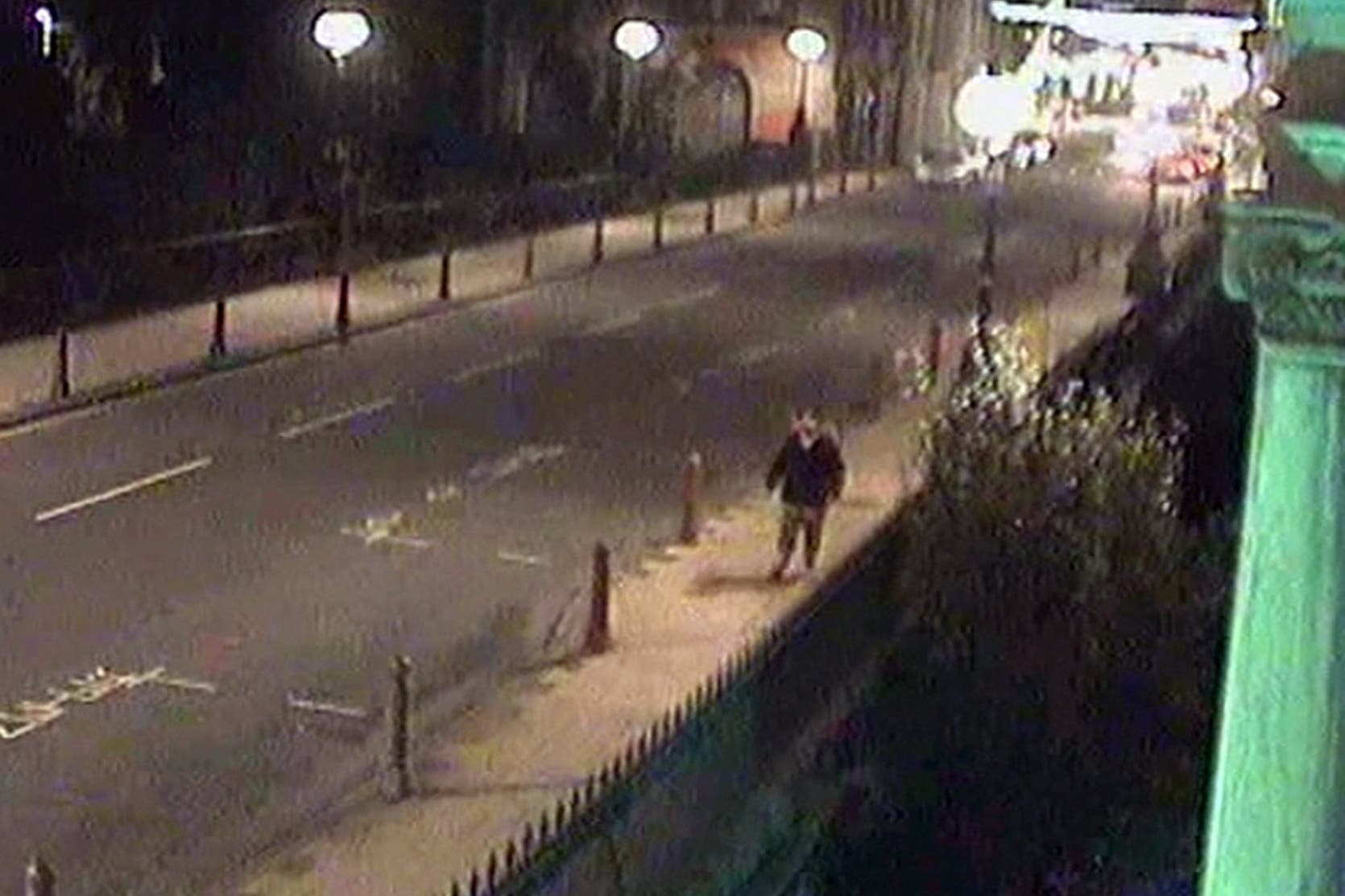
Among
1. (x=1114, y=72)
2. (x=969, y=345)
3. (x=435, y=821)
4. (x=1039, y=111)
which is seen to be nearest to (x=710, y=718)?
(x=435, y=821)

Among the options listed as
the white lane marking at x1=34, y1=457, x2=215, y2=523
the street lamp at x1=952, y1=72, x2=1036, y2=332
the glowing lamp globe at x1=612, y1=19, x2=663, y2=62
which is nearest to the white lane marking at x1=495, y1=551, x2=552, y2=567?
the white lane marking at x1=34, y1=457, x2=215, y2=523

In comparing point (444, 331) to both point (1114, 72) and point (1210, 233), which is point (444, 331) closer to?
point (1210, 233)

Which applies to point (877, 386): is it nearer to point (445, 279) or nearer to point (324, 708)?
point (445, 279)

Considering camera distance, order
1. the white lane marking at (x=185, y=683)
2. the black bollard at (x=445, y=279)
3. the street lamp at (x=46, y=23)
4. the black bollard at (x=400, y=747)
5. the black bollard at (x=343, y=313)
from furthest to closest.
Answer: the street lamp at (x=46, y=23) → the black bollard at (x=445, y=279) → the black bollard at (x=343, y=313) → the white lane marking at (x=185, y=683) → the black bollard at (x=400, y=747)

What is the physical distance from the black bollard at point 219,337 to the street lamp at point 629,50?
2656 centimetres

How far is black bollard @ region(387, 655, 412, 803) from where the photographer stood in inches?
539

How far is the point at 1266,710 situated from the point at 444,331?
27.0 meters

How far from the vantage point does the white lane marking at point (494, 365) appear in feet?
97.8

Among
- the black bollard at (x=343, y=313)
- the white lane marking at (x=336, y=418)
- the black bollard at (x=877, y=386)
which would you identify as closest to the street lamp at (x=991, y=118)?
the black bollard at (x=877, y=386)

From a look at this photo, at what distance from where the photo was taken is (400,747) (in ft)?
44.9

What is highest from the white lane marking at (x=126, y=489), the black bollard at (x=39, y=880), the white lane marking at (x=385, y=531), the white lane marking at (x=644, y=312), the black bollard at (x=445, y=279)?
the black bollard at (x=39, y=880)

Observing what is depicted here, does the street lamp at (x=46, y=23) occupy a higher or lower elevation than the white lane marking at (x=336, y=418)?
higher

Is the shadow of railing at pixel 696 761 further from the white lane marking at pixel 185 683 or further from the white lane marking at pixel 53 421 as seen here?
the white lane marking at pixel 53 421

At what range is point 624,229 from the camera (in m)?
Answer: 48.0
